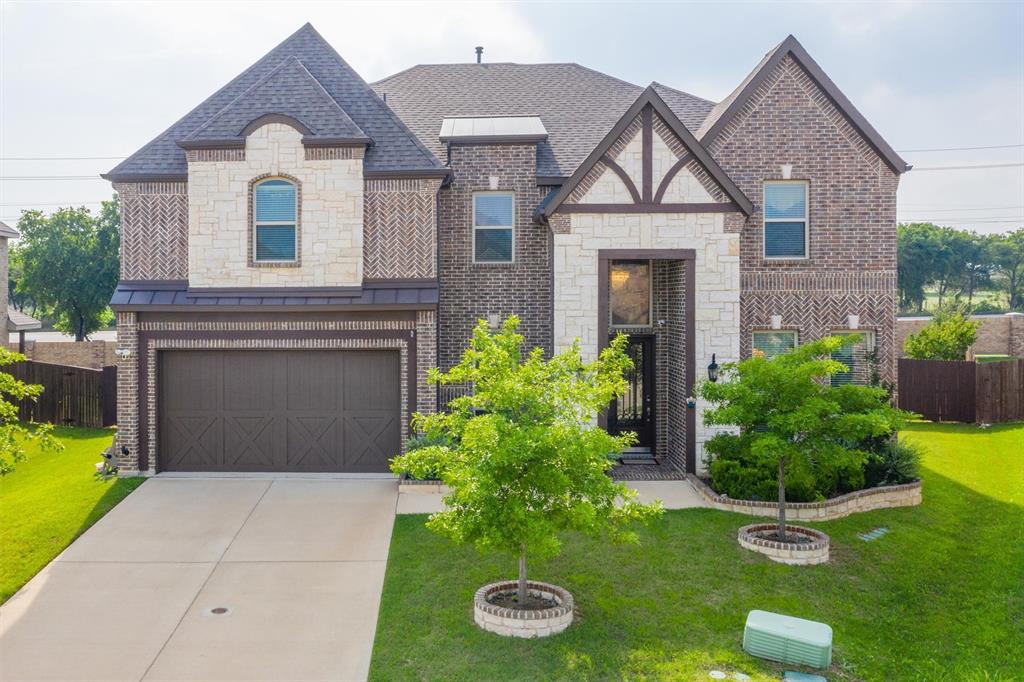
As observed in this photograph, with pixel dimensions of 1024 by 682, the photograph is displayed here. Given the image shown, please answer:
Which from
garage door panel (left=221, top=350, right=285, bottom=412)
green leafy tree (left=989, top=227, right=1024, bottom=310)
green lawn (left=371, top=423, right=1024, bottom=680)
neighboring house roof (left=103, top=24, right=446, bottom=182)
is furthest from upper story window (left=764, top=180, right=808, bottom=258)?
green leafy tree (left=989, top=227, right=1024, bottom=310)

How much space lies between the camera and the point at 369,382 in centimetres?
1447

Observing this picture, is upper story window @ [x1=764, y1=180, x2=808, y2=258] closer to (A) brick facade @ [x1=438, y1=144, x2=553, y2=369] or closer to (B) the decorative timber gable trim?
(B) the decorative timber gable trim

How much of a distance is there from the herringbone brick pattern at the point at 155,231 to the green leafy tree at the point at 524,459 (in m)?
8.33

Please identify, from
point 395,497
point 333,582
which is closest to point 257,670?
point 333,582

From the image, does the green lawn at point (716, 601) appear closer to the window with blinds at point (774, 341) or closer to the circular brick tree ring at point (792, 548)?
the circular brick tree ring at point (792, 548)

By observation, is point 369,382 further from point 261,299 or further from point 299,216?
point 299,216

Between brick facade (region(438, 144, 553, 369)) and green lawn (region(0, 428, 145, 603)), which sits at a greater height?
brick facade (region(438, 144, 553, 369))

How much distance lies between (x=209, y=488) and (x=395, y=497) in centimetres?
340

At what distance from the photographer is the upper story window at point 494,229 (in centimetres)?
1575

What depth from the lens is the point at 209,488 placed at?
13383 mm

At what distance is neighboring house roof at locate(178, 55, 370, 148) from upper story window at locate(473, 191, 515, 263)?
9.32 ft

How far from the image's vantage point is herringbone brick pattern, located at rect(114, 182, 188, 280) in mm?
14406

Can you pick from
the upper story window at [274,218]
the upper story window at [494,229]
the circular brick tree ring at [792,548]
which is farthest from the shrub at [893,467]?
the upper story window at [274,218]

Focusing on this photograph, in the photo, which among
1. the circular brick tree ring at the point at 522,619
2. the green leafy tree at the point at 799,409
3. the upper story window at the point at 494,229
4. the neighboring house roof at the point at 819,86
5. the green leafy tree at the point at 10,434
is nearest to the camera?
the circular brick tree ring at the point at 522,619
